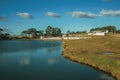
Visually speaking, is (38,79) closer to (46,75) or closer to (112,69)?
(46,75)

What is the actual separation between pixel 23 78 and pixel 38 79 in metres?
2.99

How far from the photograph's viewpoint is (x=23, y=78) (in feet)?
125

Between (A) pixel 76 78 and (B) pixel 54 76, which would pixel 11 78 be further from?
(A) pixel 76 78

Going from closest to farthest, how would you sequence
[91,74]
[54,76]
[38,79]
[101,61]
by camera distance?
[38,79] → [54,76] → [91,74] → [101,61]

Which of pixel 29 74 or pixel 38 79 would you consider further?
pixel 29 74

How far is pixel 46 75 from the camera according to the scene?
134 ft

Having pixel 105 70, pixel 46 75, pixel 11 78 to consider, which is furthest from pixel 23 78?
pixel 105 70

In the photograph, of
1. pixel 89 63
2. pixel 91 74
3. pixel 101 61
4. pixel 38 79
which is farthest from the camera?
pixel 89 63

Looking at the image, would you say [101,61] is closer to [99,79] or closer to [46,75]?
[99,79]

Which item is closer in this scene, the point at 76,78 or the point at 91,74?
the point at 76,78

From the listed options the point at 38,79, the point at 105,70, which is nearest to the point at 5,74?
the point at 38,79

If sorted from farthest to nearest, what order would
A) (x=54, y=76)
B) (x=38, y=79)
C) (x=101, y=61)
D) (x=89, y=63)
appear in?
A: (x=89, y=63) → (x=101, y=61) → (x=54, y=76) → (x=38, y=79)

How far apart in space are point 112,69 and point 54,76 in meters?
12.2

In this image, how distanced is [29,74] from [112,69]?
56.4 ft
